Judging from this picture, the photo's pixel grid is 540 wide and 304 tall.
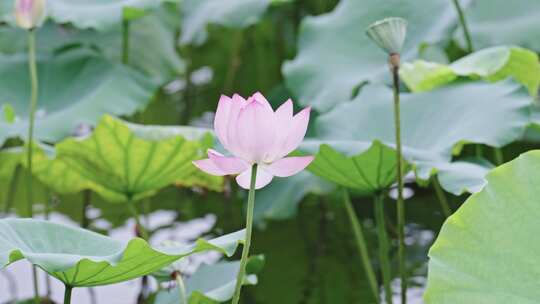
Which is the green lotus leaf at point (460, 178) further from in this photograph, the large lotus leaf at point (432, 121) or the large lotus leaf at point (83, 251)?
the large lotus leaf at point (83, 251)

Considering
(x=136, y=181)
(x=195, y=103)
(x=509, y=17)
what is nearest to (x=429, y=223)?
(x=509, y=17)

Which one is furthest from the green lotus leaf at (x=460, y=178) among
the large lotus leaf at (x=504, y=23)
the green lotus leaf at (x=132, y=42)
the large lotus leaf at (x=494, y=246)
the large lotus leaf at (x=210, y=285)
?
the green lotus leaf at (x=132, y=42)

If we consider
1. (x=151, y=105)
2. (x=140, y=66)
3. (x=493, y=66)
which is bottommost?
(x=151, y=105)

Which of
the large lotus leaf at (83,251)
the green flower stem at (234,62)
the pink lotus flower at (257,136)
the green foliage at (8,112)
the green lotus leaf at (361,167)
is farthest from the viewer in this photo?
the green flower stem at (234,62)

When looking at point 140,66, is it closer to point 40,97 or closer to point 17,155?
point 40,97

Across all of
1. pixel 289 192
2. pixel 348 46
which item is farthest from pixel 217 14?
pixel 289 192
